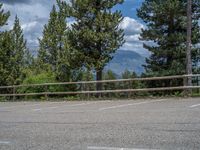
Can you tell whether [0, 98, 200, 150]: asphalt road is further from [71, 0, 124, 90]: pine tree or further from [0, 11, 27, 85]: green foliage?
[0, 11, 27, 85]: green foliage

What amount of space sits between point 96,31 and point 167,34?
6.26m

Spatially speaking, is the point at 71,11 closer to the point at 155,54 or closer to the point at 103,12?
the point at 103,12

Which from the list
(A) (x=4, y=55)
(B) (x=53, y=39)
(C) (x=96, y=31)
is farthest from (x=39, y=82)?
(B) (x=53, y=39)

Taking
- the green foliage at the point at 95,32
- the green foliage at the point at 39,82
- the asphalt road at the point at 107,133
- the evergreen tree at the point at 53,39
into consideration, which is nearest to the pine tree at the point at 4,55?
the evergreen tree at the point at 53,39

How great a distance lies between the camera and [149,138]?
28.4 ft

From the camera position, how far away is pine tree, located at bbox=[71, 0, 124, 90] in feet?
104

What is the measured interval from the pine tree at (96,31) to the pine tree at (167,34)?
12.0 ft

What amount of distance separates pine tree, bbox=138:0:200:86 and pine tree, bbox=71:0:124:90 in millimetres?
3663

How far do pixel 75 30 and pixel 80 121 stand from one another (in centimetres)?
2102

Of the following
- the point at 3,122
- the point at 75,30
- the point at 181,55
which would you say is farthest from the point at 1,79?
the point at 3,122

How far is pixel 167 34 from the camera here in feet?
114

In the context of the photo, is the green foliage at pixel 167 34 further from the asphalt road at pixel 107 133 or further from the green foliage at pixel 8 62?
the asphalt road at pixel 107 133

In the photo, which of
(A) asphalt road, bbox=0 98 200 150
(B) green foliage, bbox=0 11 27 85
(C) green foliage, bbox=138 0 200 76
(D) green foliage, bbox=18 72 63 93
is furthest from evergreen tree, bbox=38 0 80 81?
(A) asphalt road, bbox=0 98 200 150

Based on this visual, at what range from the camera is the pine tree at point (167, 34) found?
109 ft
